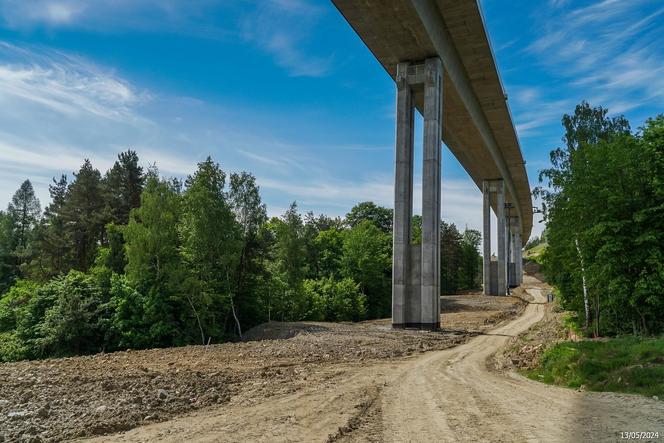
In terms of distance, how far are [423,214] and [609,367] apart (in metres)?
13.9

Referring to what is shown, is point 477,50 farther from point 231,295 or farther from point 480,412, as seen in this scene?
point 480,412

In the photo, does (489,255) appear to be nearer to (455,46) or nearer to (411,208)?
(411,208)

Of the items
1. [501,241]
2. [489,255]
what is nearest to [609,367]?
[489,255]

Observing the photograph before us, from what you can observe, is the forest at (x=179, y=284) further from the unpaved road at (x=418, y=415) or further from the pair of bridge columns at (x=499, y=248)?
the pair of bridge columns at (x=499, y=248)

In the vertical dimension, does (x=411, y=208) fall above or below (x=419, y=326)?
above

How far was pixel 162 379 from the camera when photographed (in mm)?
10203

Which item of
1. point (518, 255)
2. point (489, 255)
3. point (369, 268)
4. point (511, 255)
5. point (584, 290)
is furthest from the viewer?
point (511, 255)

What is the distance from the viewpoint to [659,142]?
1487cm

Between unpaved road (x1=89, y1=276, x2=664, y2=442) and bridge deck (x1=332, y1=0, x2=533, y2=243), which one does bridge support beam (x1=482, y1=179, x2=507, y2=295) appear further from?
unpaved road (x1=89, y1=276, x2=664, y2=442)

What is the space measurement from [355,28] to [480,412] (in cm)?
1912

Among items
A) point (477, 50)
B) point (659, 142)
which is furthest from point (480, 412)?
point (477, 50)

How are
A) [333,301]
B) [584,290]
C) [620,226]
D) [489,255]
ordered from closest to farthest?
1. [620,226]
2. [584,290]
3. [333,301]
4. [489,255]

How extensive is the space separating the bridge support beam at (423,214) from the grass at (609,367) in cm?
1017

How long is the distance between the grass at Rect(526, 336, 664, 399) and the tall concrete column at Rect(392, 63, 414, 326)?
34.9 feet
